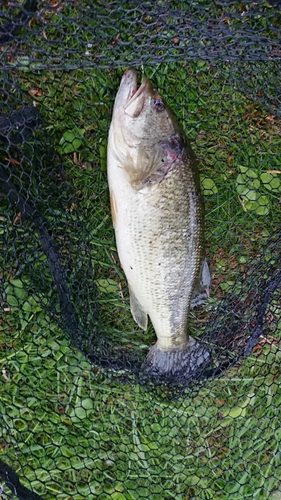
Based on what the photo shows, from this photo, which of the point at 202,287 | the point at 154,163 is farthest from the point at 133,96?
the point at 202,287

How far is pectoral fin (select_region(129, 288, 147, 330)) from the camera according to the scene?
6.15ft

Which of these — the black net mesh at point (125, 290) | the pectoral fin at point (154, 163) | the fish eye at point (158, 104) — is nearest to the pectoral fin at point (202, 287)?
the black net mesh at point (125, 290)

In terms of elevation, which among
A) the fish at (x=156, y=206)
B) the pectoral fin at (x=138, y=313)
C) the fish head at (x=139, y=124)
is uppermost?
the fish head at (x=139, y=124)

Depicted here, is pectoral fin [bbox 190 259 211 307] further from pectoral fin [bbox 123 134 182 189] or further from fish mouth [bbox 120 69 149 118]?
fish mouth [bbox 120 69 149 118]

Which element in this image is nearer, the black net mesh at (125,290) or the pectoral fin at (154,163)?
the pectoral fin at (154,163)

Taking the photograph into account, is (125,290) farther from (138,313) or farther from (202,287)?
(202,287)

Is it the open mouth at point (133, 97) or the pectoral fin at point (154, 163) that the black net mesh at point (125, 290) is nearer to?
the open mouth at point (133, 97)

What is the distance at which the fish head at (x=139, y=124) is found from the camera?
1.56 metres

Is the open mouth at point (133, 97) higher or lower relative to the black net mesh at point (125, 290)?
higher

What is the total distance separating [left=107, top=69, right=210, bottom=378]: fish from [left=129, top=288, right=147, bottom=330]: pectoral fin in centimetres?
1

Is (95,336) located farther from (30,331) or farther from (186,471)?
(186,471)

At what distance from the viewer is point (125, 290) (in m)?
2.01

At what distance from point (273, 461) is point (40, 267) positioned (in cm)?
123

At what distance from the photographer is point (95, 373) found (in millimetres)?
1983
